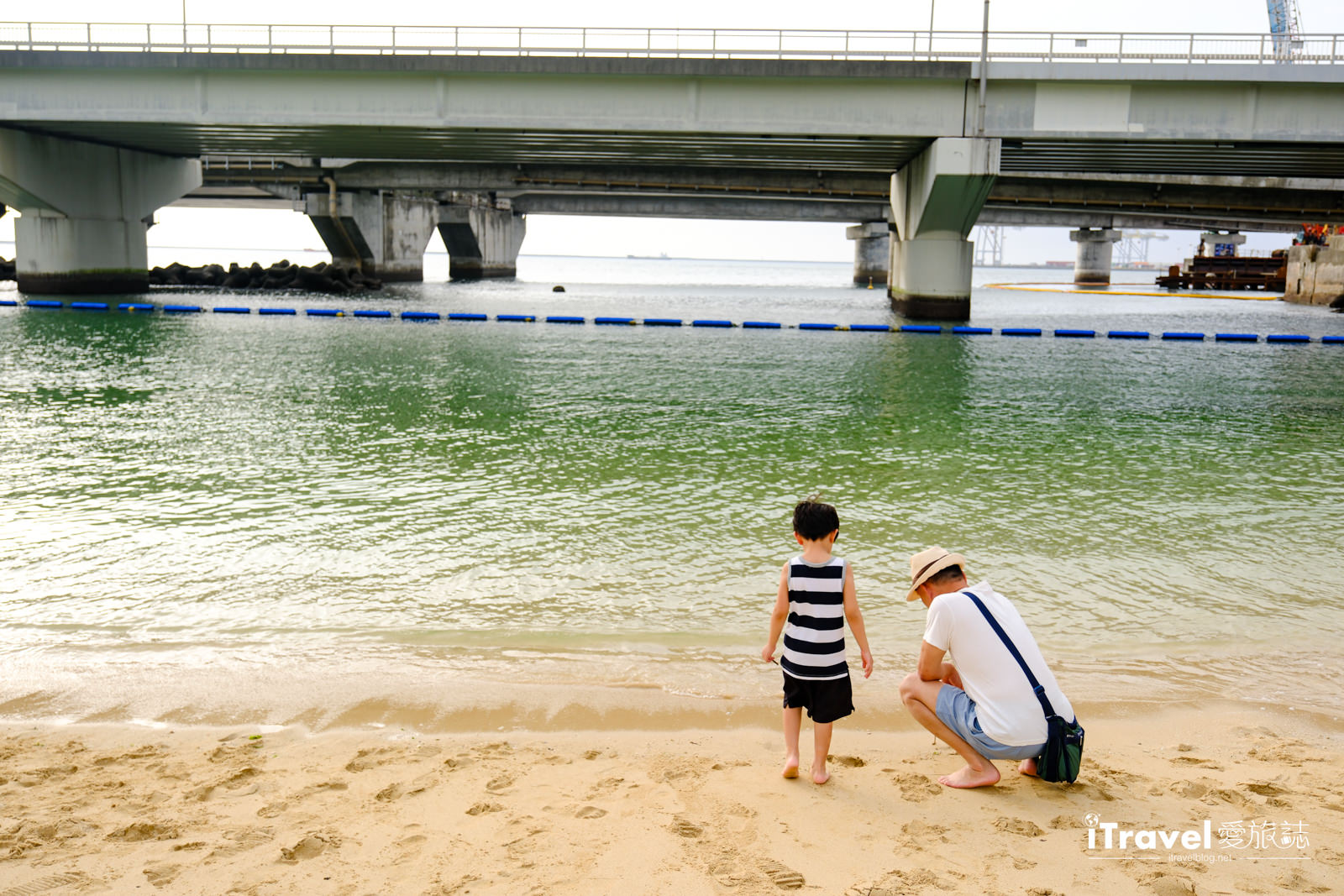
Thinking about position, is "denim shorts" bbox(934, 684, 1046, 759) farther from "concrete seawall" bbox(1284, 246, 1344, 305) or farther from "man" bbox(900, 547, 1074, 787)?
"concrete seawall" bbox(1284, 246, 1344, 305)

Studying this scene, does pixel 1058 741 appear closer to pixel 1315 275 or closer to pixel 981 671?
pixel 981 671

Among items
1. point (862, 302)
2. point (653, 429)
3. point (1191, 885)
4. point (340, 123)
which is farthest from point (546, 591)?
point (862, 302)

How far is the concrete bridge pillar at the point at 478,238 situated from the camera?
77.6 meters

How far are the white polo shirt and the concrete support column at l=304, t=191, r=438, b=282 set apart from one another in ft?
203

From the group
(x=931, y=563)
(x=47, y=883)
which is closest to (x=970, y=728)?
(x=931, y=563)

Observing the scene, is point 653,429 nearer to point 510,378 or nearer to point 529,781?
point 510,378

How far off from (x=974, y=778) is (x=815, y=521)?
4.59 feet

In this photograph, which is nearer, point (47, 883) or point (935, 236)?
point (47, 883)

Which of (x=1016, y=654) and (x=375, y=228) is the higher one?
(x=375, y=228)

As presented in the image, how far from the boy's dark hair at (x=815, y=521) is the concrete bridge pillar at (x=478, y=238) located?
247 ft

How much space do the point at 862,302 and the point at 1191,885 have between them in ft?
180

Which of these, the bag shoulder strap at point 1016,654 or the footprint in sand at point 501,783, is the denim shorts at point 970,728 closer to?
the bag shoulder strap at point 1016,654

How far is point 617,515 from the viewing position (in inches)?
392

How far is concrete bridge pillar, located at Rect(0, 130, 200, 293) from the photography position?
1507 inches
